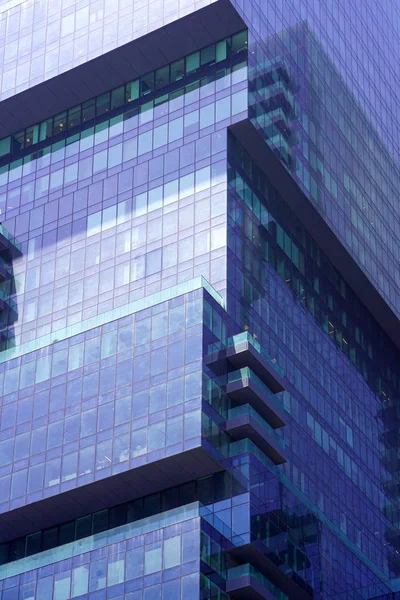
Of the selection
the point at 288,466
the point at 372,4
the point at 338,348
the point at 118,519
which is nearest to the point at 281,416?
the point at 288,466

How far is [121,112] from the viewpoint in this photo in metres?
136

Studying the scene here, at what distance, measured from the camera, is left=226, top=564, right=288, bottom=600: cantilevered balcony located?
343ft

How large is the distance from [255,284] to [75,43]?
2956 centimetres

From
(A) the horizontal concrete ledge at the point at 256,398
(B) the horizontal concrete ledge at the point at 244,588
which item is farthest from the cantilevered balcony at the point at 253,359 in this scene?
(B) the horizontal concrete ledge at the point at 244,588

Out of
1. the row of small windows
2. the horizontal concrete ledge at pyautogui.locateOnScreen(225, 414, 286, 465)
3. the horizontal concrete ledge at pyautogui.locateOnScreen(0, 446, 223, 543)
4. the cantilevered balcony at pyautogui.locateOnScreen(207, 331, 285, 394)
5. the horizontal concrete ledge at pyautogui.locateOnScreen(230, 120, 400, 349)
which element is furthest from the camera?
the row of small windows

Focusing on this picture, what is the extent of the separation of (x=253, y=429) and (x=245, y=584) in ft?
38.7

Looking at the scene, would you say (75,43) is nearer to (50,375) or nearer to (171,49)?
(171,49)

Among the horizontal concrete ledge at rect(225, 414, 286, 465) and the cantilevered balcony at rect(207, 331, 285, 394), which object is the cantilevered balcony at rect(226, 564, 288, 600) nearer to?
the horizontal concrete ledge at rect(225, 414, 286, 465)

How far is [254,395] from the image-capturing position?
4429 inches

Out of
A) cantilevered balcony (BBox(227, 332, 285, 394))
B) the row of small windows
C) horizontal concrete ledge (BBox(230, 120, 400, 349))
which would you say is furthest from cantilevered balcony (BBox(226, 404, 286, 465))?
the row of small windows

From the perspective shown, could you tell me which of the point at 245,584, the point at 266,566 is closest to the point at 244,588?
the point at 245,584

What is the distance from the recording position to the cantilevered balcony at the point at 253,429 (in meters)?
111

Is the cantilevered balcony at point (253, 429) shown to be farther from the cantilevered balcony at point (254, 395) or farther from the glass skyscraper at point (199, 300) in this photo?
the cantilevered balcony at point (254, 395)

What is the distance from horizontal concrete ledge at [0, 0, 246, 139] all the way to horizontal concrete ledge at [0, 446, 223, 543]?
40006 mm
